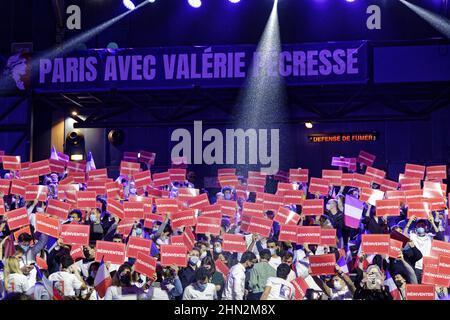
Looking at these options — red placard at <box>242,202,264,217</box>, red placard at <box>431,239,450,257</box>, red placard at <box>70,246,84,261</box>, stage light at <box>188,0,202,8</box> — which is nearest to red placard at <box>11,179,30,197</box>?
red placard at <box>70,246,84,261</box>

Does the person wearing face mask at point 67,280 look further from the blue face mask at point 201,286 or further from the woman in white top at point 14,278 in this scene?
the blue face mask at point 201,286

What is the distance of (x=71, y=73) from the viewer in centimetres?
1923

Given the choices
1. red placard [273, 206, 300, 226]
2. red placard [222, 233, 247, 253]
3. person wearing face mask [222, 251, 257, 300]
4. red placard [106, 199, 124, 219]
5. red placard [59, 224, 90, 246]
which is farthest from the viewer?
red placard [106, 199, 124, 219]

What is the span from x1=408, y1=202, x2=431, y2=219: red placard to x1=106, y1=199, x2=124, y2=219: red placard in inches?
176

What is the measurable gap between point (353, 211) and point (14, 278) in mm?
5558

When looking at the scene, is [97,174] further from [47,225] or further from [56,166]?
[47,225]

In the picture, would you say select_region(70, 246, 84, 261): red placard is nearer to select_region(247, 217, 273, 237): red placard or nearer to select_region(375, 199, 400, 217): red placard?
select_region(247, 217, 273, 237): red placard

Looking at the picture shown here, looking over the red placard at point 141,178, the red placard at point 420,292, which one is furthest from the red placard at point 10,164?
the red placard at point 420,292

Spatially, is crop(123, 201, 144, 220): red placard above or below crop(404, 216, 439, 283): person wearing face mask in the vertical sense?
above

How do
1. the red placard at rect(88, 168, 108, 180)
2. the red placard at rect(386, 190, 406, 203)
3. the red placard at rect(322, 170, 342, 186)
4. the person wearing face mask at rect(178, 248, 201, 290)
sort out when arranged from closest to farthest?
the person wearing face mask at rect(178, 248, 201, 290) < the red placard at rect(386, 190, 406, 203) < the red placard at rect(322, 170, 342, 186) < the red placard at rect(88, 168, 108, 180)

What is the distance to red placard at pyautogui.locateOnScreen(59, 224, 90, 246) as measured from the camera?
37.7 ft

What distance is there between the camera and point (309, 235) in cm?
1170

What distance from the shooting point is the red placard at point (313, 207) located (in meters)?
13.5
